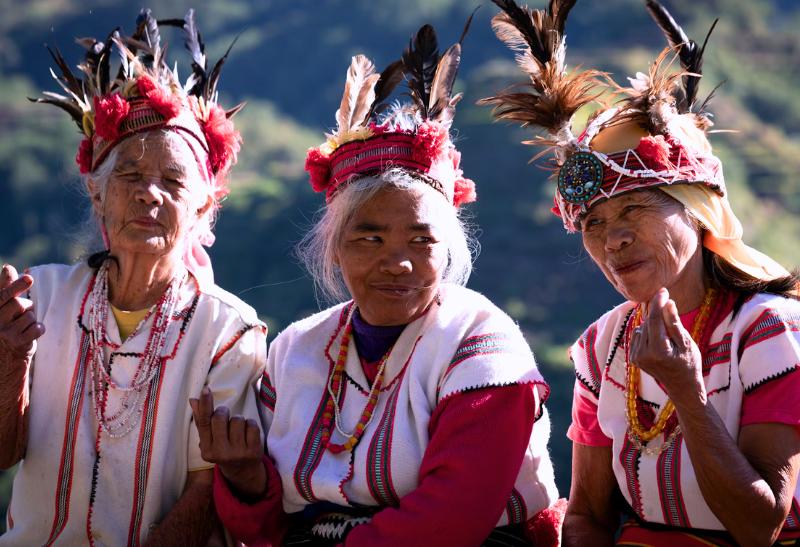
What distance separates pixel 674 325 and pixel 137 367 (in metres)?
1.90

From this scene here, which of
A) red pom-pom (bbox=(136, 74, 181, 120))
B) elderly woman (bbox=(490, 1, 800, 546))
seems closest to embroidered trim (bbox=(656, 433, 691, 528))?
elderly woman (bbox=(490, 1, 800, 546))

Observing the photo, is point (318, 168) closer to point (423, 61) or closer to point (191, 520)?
point (423, 61)

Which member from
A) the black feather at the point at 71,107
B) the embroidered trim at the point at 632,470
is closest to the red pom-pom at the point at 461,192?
the embroidered trim at the point at 632,470

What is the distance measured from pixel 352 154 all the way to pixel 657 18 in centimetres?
112

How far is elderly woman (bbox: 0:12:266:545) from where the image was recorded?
339cm

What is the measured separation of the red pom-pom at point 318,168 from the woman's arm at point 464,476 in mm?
934

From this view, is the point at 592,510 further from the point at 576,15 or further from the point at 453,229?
the point at 576,15

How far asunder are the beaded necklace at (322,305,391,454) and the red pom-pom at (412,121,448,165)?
2.04 ft

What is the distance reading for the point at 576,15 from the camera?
23266 mm

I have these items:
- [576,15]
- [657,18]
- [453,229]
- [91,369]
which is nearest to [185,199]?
[91,369]

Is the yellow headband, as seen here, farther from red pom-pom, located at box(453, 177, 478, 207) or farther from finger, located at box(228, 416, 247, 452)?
finger, located at box(228, 416, 247, 452)

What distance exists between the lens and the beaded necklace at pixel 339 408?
10.0 feet

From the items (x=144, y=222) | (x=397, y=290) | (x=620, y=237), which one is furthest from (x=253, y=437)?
(x=620, y=237)

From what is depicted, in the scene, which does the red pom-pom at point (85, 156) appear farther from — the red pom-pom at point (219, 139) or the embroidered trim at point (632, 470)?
the embroidered trim at point (632, 470)
